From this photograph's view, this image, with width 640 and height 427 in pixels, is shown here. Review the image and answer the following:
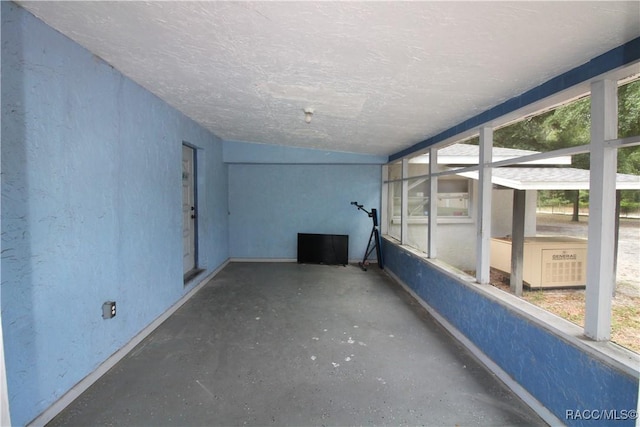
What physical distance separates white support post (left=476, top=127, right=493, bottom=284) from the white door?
3851 mm

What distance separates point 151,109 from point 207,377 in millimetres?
2591

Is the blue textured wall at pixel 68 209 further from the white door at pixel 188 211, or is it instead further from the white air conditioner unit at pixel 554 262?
the white air conditioner unit at pixel 554 262

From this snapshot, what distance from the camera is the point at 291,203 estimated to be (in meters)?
6.53

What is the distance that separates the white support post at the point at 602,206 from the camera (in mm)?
1685

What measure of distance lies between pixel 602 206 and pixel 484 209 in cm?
122

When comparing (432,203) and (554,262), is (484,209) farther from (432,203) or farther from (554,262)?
(554,262)

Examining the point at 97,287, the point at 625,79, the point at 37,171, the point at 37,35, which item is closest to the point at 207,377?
the point at 97,287

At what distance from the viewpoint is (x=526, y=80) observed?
211cm

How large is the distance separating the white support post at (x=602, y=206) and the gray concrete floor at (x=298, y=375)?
2.68ft

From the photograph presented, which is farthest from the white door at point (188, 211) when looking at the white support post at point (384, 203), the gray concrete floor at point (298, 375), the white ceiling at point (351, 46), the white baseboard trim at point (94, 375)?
the white support post at point (384, 203)

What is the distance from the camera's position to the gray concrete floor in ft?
6.40

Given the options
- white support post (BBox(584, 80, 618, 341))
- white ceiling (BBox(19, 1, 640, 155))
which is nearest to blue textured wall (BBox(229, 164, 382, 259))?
white ceiling (BBox(19, 1, 640, 155))

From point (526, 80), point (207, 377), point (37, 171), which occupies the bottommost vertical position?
point (207, 377)

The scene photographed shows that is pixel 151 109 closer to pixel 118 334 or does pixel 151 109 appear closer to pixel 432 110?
pixel 118 334
